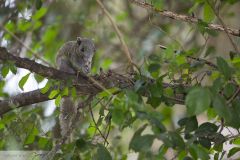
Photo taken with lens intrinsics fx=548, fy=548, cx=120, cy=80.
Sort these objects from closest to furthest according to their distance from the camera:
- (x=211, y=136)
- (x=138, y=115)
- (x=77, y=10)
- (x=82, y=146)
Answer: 1. (x=138, y=115)
2. (x=82, y=146)
3. (x=211, y=136)
4. (x=77, y=10)

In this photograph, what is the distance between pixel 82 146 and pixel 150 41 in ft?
13.3

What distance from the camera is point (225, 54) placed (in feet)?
17.3

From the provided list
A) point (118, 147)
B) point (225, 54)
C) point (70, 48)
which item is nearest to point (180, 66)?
point (118, 147)

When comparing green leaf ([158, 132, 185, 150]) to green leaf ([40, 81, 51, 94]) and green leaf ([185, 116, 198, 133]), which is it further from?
green leaf ([40, 81, 51, 94])

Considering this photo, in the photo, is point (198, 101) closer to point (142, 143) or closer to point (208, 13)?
point (142, 143)

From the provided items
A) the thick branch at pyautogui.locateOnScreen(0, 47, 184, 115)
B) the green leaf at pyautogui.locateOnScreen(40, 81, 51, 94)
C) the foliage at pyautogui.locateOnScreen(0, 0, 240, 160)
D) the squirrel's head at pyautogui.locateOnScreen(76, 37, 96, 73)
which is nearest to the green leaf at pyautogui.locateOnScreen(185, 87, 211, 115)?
the foliage at pyautogui.locateOnScreen(0, 0, 240, 160)

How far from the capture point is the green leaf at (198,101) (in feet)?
5.77

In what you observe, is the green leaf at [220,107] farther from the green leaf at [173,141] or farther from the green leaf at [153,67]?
the green leaf at [153,67]

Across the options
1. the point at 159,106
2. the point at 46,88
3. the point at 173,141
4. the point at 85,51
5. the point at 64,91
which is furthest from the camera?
the point at 85,51

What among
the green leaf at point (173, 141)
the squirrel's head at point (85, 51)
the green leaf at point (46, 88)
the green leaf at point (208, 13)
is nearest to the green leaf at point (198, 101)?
the green leaf at point (173, 141)

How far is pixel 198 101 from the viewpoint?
5.80 feet

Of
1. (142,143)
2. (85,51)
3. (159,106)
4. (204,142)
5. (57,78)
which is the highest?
(142,143)

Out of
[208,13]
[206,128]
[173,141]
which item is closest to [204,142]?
[206,128]

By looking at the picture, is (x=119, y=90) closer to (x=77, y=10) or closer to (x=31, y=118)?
(x=31, y=118)
